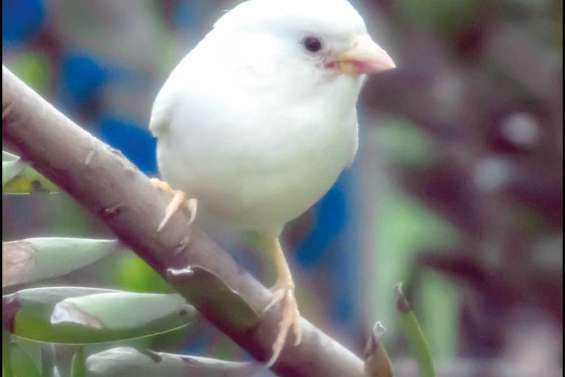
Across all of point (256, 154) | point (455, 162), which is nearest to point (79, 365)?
point (256, 154)

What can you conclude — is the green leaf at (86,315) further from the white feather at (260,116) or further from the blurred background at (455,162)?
the blurred background at (455,162)

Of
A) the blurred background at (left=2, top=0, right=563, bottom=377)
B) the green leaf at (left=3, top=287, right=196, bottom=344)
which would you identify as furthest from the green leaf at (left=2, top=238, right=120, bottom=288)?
the blurred background at (left=2, top=0, right=563, bottom=377)

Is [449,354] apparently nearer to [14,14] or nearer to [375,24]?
[375,24]

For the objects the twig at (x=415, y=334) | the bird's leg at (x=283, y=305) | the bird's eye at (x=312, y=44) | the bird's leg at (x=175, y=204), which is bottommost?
the bird's leg at (x=283, y=305)

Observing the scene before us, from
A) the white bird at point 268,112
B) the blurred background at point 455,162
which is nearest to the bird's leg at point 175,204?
the white bird at point 268,112

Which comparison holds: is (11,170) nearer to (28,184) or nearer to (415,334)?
(28,184)

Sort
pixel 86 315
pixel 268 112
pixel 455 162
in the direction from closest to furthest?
1. pixel 86 315
2. pixel 268 112
3. pixel 455 162

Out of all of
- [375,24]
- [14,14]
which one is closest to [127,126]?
[14,14]

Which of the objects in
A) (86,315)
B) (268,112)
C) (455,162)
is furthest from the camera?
(455,162)
